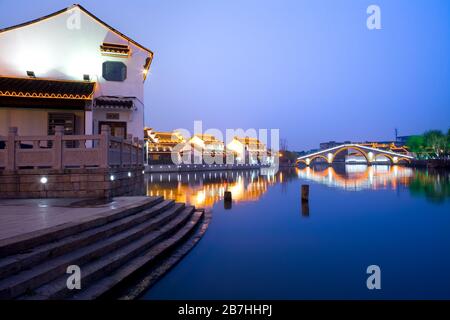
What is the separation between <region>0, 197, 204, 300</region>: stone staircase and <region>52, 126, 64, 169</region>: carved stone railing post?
3.57 meters

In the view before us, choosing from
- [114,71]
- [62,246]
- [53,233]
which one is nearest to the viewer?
→ [62,246]

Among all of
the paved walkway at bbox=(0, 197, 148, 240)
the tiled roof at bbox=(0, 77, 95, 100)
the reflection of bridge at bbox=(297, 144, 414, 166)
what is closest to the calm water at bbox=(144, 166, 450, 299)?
the paved walkway at bbox=(0, 197, 148, 240)

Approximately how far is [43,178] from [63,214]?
11.9 ft

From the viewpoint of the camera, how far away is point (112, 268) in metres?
4.86

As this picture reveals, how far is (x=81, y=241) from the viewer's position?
5.06 metres

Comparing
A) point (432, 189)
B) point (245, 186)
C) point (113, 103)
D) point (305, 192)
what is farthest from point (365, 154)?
point (113, 103)

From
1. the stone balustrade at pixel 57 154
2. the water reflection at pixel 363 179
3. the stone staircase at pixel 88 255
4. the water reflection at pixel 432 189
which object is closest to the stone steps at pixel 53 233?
the stone staircase at pixel 88 255

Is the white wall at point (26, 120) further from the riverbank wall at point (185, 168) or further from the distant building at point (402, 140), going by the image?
the distant building at point (402, 140)

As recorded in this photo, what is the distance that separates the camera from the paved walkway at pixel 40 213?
17.2ft

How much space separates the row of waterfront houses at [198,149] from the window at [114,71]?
50.7 feet

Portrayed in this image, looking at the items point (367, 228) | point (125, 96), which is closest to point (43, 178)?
point (125, 96)

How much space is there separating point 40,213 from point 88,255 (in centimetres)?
265

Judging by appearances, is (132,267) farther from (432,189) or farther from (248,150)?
(248,150)

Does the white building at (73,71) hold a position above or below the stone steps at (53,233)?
above
